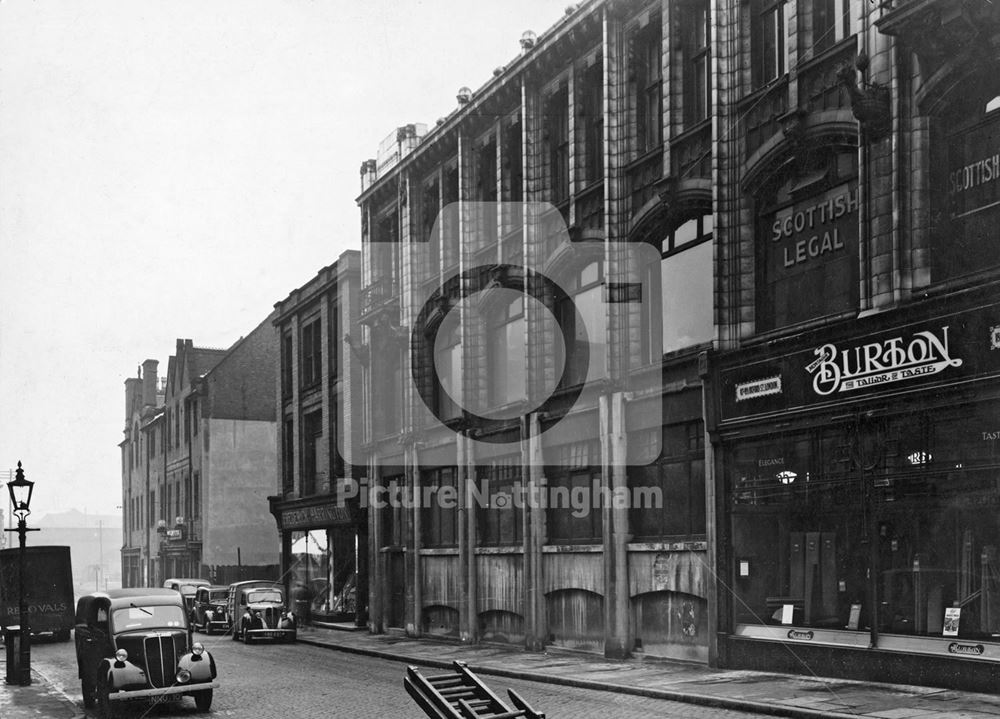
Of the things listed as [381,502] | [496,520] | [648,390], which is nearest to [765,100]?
[648,390]

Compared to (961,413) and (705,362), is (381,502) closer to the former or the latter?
(705,362)

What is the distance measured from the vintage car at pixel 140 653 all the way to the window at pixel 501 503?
443 inches

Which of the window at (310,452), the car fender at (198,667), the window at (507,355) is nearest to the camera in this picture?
the car fender at (198,667)

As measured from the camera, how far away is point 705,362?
2219cm

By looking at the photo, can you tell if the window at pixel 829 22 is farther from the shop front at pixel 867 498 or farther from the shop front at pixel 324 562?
the shop front at pixel 324 562

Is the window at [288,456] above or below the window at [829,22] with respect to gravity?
below

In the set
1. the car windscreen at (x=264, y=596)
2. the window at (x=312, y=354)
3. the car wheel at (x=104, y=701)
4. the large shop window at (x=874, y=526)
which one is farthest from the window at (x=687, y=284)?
the window at (x=312, y=354)

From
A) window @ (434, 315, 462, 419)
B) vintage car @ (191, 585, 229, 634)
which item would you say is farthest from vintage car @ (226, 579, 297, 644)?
window @ (434, 315, 462, 419)

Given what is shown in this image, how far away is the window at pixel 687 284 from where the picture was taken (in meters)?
23.0

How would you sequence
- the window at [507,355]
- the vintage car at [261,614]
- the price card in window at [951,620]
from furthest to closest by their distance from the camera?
the vintage car at [261,614] < the window at [507,355] < the price card in window at [951,620]

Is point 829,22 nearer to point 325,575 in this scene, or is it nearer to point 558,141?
point 558,141

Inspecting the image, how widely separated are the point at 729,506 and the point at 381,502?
19038mm

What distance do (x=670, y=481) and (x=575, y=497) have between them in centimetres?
395

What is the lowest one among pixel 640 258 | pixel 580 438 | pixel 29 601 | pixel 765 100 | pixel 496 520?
pixel 29 601
